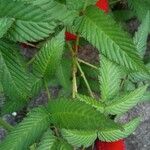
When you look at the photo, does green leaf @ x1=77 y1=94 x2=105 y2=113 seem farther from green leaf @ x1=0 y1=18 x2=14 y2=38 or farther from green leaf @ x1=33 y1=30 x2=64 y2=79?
green leaf @ x1=0 y1=18 x2=14 y2=38

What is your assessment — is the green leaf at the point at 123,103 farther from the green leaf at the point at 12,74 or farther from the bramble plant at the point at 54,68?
the green leaf at the point at 12,74

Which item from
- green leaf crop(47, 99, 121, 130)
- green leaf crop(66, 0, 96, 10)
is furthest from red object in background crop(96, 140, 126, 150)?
green leaf crop(66, 0, 96, 10)

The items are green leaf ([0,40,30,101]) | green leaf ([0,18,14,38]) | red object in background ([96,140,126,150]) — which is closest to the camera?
green leaf ([0,18,14,38])

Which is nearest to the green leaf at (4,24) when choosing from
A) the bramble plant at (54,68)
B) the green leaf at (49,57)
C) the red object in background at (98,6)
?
the bramble plant at (54,68)

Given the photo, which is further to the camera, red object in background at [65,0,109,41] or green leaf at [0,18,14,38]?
red object in background at [65,0,109,41]

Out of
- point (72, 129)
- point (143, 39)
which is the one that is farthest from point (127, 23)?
point (72, 129)

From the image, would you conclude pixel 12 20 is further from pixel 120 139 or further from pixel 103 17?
pixel 120 139

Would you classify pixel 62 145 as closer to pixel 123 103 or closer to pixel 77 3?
pixel 123 103
